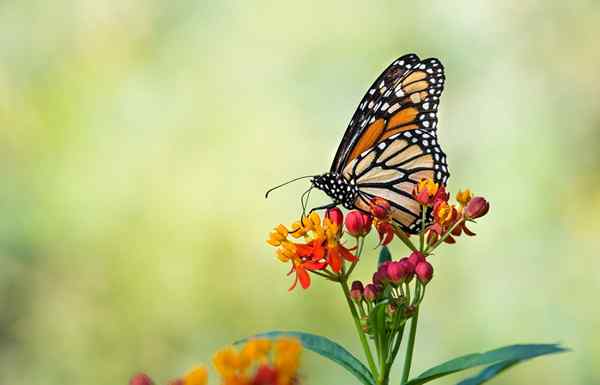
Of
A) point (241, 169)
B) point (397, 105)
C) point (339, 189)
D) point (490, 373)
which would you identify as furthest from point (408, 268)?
point (241, 169)

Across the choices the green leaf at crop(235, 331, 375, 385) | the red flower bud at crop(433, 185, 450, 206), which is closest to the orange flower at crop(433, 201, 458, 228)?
the red flower bud at crop(433, 185, 450, 206)

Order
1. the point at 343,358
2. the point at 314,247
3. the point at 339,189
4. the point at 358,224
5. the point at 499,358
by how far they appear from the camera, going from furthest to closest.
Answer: the point at 339,189, the point at 358,224, the point at 314,247, the point at 343,358, the point at 499,358

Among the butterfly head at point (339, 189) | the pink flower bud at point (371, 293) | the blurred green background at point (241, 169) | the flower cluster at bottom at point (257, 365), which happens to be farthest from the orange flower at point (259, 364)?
the blurred green background at point (241, 169)

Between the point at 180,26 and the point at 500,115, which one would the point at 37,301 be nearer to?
the point at 180,26

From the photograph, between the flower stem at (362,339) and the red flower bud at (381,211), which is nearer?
the flower stem at (362,339)

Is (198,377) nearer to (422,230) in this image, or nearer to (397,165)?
(422,230)

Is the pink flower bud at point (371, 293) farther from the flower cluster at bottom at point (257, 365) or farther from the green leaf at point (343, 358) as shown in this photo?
the flower cluster at bottom at point (257, 365)
